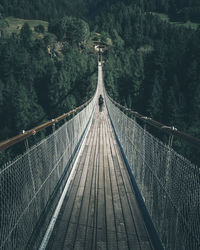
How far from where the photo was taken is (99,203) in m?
2.86

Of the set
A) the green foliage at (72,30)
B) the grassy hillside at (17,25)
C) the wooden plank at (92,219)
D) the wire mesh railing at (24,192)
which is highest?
the grassy hillside at (17,25)

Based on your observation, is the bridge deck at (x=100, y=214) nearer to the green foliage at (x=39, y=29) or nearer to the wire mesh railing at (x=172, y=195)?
the wire mesh railing at (x=172, y=195)

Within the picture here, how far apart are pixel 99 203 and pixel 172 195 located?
1.31 meters

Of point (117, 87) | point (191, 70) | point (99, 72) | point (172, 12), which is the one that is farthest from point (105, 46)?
point (172, 12)

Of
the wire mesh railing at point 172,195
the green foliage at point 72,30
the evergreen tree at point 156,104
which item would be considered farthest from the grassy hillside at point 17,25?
the wire mesh railing at point 172,195

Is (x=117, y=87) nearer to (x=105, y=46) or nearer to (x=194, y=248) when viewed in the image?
(x=105, y=46)

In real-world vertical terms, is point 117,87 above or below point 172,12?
below

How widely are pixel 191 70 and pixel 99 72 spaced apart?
24.6 meters

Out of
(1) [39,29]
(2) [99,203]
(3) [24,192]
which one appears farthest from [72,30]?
(3) [24,192]

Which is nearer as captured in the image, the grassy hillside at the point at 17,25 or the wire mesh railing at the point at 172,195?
the wire mesh railing at the point at 172,195

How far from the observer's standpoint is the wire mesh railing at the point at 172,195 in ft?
4.77

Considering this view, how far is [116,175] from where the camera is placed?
3.82 meters

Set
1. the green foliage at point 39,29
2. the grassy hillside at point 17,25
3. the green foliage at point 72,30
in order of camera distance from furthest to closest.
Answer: the grassy hillside at point 17,25 → the green foliage at point 39,29 → the green foliage at point 72,30

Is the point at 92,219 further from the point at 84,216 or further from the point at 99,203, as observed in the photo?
the point at 99,203
